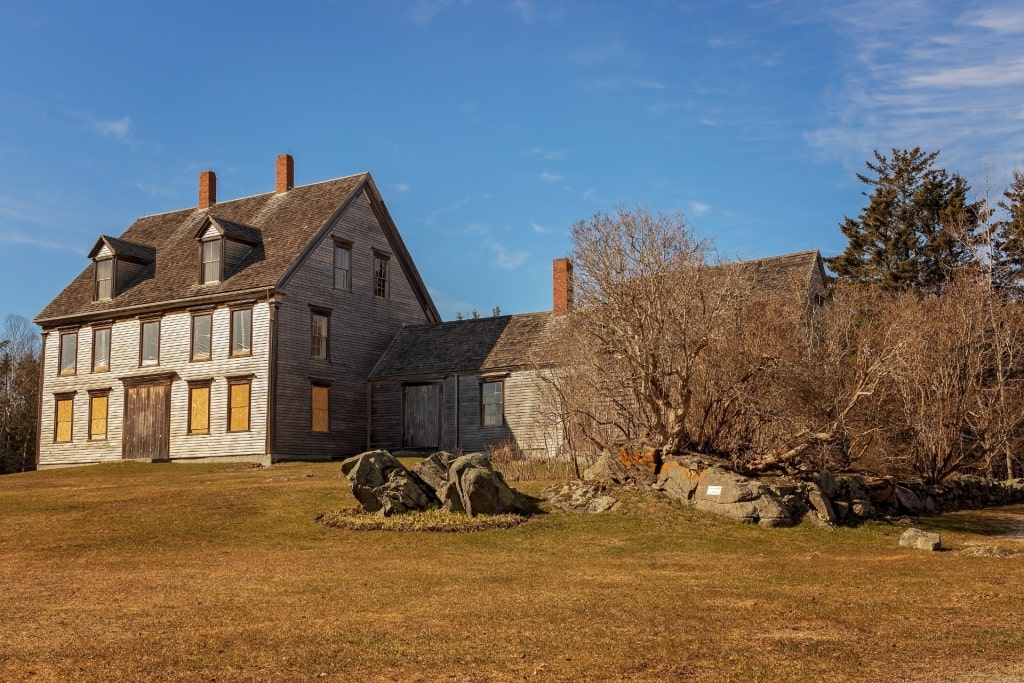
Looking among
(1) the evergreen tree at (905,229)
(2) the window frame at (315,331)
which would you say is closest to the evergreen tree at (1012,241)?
(1) the evergreen tree at (905,229)

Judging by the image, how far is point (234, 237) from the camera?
39.1 metres

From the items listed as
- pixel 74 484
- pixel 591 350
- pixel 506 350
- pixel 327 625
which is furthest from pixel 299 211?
pixel 327 625

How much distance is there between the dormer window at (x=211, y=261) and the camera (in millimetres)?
39031

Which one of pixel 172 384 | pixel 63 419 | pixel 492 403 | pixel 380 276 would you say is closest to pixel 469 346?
pixel 492 403

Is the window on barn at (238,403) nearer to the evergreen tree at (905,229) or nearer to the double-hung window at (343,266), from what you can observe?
the double-hung window at (343,266)

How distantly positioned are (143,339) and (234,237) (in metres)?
5.71

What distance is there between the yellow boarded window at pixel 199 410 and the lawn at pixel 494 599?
15260 mm

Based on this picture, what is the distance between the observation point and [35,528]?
799 inches

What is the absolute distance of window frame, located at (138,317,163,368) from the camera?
1554 inches

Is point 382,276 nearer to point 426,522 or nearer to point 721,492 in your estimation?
point 426,522

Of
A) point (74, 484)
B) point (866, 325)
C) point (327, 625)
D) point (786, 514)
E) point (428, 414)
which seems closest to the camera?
point (327, 625)

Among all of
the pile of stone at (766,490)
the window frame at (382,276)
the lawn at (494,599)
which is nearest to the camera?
the lawn at (494,599)

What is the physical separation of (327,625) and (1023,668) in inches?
286

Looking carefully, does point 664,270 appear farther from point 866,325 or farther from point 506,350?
point 506,350
